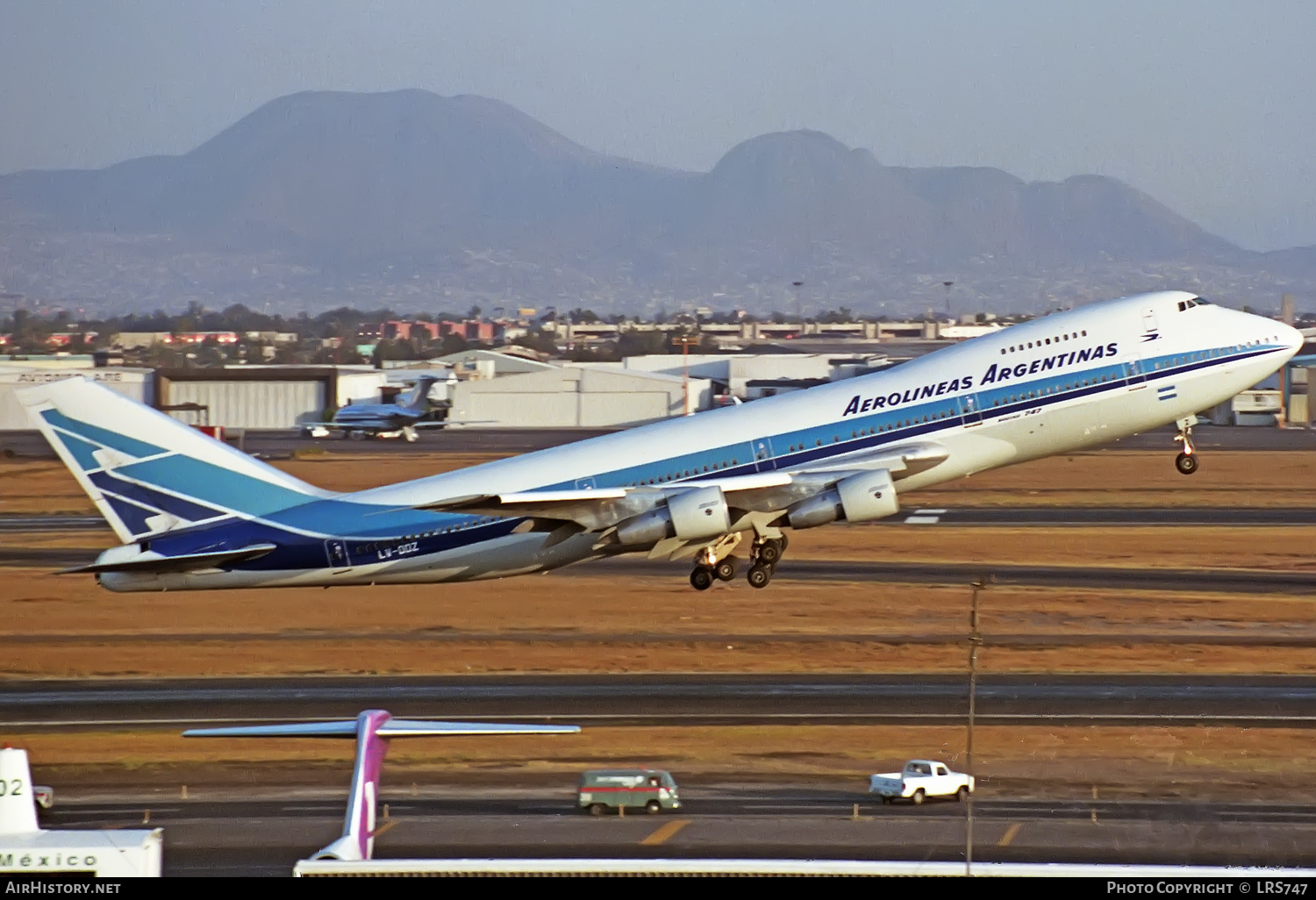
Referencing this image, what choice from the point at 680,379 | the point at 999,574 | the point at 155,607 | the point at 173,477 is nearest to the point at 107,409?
the point at 173,477

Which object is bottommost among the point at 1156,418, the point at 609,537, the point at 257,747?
the point at 257,747

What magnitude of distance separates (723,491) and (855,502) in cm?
359

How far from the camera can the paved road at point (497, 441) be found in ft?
438

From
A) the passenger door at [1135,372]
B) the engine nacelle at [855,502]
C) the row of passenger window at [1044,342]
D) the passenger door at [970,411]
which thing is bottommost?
the engine nacelle at [855,502]

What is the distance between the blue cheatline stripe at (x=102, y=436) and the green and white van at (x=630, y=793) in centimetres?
1785

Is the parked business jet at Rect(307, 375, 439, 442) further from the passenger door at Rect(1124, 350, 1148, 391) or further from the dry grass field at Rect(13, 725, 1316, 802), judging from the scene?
the passenger door at Rect(1124, 350, 1148, 391)

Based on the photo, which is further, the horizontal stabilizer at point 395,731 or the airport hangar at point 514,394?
the airport hangar at point 514,394

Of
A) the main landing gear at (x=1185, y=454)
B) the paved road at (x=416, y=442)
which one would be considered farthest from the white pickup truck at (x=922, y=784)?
the paved road at (x=416, y=442)

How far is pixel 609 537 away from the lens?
1837 inches

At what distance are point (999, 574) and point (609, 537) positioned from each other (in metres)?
27.6

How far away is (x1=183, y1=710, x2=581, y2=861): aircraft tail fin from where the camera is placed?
2386cm

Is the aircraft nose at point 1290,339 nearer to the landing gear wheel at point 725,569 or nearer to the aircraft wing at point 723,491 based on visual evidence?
the aircraft wing at point 723,491

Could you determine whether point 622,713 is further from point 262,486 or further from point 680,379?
point 680,379

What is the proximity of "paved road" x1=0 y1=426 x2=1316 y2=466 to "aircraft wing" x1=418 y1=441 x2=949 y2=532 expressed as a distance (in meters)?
77.8
